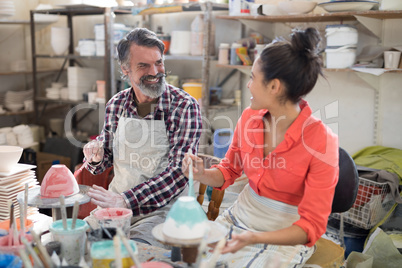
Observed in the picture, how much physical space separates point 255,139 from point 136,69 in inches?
35.3

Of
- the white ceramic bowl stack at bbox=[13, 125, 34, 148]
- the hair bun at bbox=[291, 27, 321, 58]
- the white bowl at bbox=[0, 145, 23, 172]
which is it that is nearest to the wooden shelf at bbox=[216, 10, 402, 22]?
the hair bun at bbox=[291, 27, 321, 58]

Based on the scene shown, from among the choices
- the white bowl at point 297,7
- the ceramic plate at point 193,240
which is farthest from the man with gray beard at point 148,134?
the white bowl at point 297,7

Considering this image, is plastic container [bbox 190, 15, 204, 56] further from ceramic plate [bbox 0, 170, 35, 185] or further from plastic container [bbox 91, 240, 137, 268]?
plastic container [bbox 91, 240, 137, 268]

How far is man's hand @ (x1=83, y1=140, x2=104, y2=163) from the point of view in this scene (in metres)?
2.34

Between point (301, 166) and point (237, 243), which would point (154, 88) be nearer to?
point (301, 166)

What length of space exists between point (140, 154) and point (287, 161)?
88cm

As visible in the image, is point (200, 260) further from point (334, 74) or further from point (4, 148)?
point (334, 74)

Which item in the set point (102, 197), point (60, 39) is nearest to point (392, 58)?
point (102, 197)

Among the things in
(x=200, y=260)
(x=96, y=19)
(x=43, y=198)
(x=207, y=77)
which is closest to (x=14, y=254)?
(x=43, y=198)

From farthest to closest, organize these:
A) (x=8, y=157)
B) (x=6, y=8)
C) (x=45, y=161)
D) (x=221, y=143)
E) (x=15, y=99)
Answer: (x=15, y=99), (x=6, y=8), (x=45, y=161), (x=221, y=143), (x=8, y=157)

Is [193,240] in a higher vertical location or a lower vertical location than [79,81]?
lower

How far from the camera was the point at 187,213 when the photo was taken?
4.30 feet

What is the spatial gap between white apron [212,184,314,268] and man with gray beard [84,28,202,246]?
0.43 m

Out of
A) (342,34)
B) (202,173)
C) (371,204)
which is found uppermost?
(342,34)
